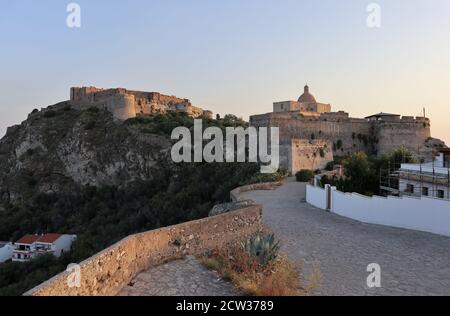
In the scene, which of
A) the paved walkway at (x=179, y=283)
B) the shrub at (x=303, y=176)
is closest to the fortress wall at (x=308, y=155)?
the shrub at (x=303, y=176)

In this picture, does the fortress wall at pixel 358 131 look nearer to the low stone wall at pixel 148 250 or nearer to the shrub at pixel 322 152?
the shrub at pixel 322 152

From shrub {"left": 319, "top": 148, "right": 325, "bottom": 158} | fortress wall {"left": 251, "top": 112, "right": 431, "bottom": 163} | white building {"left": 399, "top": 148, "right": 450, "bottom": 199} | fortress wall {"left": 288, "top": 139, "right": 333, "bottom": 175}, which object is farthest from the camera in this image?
fortress wall {"left": 251, "top": 112, "right": 431, "bottom": 163}

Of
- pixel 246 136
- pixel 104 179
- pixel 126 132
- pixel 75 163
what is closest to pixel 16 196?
pixel 75 163

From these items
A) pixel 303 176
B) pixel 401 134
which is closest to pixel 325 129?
pixel 401 134

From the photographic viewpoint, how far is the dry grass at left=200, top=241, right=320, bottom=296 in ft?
16.5

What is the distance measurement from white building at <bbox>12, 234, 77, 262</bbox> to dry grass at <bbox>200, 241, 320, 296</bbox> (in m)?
21.8

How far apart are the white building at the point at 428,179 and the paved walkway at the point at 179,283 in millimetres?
10189

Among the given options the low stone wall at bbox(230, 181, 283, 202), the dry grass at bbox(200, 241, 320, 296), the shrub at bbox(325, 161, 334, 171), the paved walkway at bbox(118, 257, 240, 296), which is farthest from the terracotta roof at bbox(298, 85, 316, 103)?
the paved walkway at bbox(118, 257, 240, 296)

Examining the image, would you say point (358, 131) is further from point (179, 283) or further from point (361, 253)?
point (179, 283)

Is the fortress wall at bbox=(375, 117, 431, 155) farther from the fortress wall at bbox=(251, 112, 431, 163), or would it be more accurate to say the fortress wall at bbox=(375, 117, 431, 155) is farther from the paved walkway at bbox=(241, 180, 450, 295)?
the paved walkway at bbox=(241, 180, 450, 295)

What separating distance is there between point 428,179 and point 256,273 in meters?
11.0

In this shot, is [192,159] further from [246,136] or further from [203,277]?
[203,277]

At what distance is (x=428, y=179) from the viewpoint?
1400 cm
